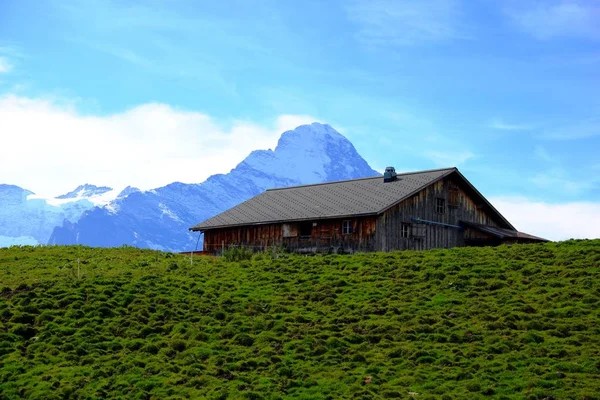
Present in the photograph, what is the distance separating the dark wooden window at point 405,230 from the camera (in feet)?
197

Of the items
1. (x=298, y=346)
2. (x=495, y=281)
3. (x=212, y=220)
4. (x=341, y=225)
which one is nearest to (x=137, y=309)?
(x=298, y=346)

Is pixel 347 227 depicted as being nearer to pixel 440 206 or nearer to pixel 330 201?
pixel 330 201

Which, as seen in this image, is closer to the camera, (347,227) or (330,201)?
(347,227)

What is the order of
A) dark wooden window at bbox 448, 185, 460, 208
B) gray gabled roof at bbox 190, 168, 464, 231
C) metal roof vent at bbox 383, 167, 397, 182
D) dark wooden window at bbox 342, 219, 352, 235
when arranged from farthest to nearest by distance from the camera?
metal roof vent at bbox 383, 167, 397, 182
dark wooden window at bbox 448, 185, 460, 208
gray gabled roof at bbox 190, 168, 464, 231
dark wooden window at bbox 342, 219, 352, 235

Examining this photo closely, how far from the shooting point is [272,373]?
3195 centimetres

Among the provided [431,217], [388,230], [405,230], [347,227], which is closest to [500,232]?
[431,217]

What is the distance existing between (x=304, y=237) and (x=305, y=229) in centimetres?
66

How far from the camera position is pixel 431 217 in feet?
206

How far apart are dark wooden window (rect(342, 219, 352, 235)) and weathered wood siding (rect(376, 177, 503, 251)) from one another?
230cm

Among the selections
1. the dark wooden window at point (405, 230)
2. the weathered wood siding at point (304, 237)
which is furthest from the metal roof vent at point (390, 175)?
the weathered wood siding at point (304, 237)

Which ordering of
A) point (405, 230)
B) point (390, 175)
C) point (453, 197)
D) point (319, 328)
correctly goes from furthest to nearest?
point (390, 175) → point (453, 197) → point (405, 230) → point (319, 328)

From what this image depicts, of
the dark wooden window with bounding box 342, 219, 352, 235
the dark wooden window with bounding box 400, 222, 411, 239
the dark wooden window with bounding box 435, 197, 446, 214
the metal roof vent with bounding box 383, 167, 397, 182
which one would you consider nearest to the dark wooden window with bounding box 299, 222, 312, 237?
the dark wooden window with bounding box 342, 219, 352, 235

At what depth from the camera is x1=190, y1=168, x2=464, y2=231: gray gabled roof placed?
60125mm

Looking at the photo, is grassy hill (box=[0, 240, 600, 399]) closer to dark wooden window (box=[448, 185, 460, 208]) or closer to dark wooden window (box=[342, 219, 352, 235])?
dark wooden window (box=[342, 219, 352, 235])
